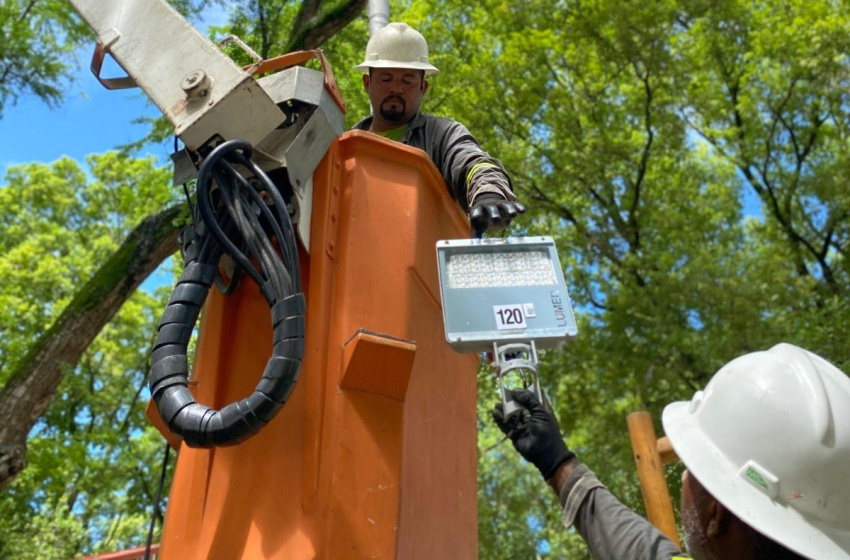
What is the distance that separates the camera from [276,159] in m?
2.83

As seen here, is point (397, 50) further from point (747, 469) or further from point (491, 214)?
point (747, 469)

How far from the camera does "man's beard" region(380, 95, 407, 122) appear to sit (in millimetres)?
3692

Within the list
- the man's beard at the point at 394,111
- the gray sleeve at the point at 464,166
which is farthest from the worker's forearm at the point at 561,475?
the man's beard at the point at 394,111

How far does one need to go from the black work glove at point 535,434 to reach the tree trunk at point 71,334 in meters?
6.21

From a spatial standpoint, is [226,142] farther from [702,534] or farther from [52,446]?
[52,446]

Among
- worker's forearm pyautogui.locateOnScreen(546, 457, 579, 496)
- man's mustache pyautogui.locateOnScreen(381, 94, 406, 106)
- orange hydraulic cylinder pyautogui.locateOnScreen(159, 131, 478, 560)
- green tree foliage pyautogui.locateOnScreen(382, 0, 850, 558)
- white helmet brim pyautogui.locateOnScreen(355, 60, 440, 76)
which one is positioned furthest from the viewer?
green tree foliage pyautogui.locateOnScreen(382, 0, 850, 558)

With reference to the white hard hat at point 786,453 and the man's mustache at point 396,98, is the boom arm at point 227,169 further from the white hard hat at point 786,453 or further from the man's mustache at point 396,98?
the white hard hat at point 786,453

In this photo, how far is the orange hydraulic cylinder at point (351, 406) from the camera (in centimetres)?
252

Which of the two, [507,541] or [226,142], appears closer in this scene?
[226,142]

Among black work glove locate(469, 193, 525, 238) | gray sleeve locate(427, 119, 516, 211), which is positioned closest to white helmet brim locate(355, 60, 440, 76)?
gray sleeve locate(427, 119, 516, 211)

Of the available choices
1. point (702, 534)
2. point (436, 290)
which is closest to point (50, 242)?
point (436, 290)

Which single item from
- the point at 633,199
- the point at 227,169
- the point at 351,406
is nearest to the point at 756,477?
the point at 351,406

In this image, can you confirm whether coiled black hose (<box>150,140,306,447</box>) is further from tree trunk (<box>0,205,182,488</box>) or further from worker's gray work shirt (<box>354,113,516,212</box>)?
tree trunk (<box>0,205,182,488</box>)

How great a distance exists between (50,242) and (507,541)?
39.3 feet
